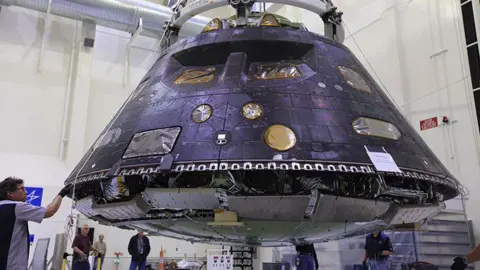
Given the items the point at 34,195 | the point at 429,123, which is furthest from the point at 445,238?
the point at 34,195

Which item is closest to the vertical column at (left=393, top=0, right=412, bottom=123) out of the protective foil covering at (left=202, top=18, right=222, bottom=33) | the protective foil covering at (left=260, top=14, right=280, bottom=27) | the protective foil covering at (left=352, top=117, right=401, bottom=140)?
the protective foil covering at (left=260, top=14, right=280, bottom=27)

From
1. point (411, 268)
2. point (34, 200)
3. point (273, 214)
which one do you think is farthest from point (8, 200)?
point (34, 200)

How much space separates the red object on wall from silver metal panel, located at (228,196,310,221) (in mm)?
7834

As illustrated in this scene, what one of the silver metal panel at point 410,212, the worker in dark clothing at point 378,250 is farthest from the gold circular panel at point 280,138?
the worker in dark clothing at point 378,250

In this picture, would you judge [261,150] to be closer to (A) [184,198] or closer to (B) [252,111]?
(B) [252,111]

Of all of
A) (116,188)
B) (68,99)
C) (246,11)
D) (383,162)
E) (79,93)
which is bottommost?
(116,188)

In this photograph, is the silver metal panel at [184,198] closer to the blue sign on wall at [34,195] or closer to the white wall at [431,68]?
the white wall at [431,68]

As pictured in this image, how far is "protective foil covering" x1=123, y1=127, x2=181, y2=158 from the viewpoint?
11.8ft

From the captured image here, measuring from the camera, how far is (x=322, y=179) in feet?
12.0

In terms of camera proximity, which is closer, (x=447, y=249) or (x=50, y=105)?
(x=447, y=249)

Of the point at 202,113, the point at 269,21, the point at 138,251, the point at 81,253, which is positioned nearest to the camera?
the point at 202,113

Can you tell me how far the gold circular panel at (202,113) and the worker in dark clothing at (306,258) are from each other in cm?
363

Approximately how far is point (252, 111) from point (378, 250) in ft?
15.4

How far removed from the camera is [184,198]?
367 centimetres
